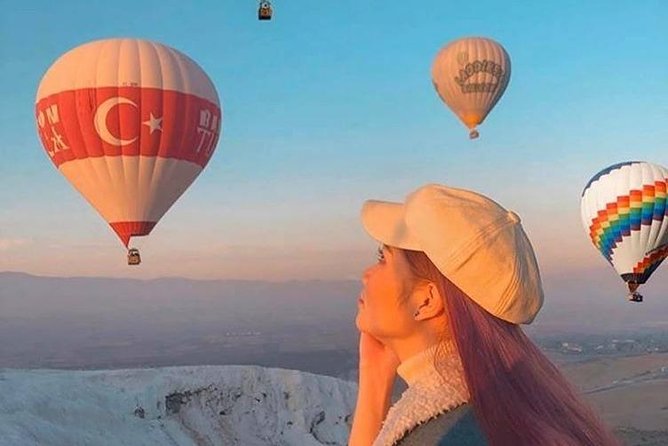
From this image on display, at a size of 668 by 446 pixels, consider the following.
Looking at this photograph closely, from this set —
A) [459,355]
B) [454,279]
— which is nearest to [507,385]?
[459,355]

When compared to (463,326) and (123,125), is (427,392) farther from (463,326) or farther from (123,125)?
(123,125)

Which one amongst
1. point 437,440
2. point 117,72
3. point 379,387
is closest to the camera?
point 437,440

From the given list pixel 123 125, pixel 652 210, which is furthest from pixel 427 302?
pixel 652 210

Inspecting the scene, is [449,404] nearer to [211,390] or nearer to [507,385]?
[507,385]

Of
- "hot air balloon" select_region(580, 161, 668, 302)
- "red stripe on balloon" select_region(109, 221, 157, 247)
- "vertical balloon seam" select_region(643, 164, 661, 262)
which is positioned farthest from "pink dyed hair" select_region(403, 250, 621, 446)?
"vertical balloon seam" select_region(643, 164, 661, 262)

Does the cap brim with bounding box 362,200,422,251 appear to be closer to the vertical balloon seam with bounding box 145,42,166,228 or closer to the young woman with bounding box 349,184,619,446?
the young woman with bounding box 349,184,619,446

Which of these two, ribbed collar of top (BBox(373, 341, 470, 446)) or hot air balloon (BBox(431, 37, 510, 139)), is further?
hot air balloon (BBox(431, 37, 510, 139))

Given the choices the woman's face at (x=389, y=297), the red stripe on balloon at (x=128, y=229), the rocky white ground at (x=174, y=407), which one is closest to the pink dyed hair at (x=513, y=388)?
the woman's face at (x=389, y=297)
